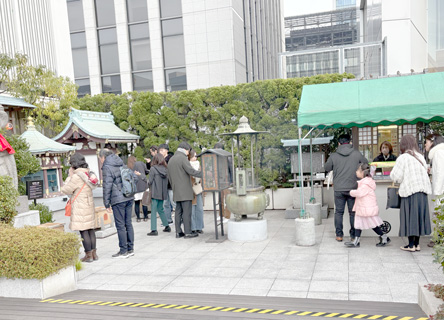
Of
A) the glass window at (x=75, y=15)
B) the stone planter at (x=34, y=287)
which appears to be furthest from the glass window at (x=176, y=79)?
the stone planter at (x=34, y=287)

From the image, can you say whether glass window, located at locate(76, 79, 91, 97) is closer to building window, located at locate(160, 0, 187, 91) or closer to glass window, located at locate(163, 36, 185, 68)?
building window, located at locate(160, 0, 187, 91)

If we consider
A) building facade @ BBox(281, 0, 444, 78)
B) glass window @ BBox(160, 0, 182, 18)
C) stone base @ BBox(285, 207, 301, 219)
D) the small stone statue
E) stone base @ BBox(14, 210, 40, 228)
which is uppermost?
glass window @ BBox(160, 0, 182, 18)

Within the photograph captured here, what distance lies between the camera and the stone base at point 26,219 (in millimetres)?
7174

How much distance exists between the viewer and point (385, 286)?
466 cm

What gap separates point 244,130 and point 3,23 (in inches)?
531

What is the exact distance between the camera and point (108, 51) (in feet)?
81.9

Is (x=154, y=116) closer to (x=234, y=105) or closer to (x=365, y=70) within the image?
(x=234, y=105)

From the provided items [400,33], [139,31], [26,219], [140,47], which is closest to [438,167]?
[26,219]

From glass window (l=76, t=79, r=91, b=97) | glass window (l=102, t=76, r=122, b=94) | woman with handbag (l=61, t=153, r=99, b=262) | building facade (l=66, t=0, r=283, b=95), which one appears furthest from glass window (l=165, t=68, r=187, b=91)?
woman with handbag (l=61, t=153, r=99, b=262)

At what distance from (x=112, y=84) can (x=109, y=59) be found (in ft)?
5.60

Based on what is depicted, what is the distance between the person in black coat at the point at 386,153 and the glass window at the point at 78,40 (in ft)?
73.7

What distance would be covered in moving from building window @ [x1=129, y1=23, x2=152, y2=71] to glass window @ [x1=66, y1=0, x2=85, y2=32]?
362 centimetres

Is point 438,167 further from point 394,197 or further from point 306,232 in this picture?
point 306,232

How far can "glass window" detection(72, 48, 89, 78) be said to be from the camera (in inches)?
992
